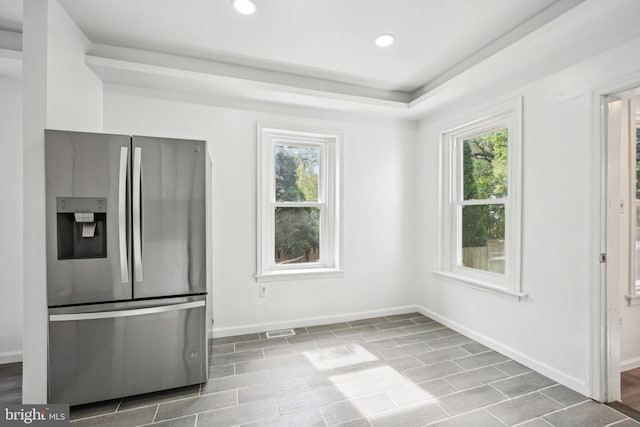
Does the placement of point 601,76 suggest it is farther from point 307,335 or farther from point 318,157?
point 307,335

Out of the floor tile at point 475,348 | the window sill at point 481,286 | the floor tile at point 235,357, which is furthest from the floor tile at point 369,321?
the floor tile at point 235,357

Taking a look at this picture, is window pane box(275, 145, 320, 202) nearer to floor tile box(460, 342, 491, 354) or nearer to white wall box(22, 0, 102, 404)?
white wall box(22, 0, 102, 404)

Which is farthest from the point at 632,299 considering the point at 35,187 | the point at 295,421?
the point at 35,187

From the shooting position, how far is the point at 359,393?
2.07 metres

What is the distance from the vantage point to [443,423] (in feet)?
5.83

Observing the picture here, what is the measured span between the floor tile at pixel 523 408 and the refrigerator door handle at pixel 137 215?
2.40m

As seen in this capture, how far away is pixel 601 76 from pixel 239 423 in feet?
10.2

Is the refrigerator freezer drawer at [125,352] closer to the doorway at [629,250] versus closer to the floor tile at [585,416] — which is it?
the floor tile at [585,416]

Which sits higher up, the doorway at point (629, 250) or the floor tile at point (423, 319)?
the doorway at point (629, 250)

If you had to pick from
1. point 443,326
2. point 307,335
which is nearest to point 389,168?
point 443,326

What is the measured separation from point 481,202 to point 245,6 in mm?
2633

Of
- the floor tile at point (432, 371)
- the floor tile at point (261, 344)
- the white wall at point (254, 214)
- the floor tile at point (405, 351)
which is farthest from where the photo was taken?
the white wall at point (254, 214)

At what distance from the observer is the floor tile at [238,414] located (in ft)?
5.83

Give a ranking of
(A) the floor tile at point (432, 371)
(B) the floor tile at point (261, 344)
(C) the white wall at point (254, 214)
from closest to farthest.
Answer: (A) the floor tile at point (432, 371) → (B) the floor tile at point (261, 344) → (C) the white wall at point (254, 214)
